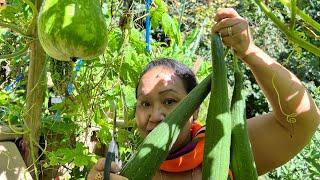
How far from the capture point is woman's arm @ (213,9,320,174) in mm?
1386

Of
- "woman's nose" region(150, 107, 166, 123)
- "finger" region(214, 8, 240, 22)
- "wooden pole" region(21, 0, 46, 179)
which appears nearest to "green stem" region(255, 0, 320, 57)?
"finger" region(214, 8, 240, 22)

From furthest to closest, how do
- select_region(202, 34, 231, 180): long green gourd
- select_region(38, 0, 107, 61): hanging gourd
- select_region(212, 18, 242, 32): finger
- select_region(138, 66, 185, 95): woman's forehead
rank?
1. select_region(138, 66, 185, 95): woman's forehead
2. select_region(212, 18, 242, 32): finger
3. select_region(38, 0, 107, 61): hanging gourd
4. select_region(202, 34, 231, 180): long green gourd

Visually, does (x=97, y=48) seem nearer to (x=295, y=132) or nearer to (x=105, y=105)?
(x=295, y=132)

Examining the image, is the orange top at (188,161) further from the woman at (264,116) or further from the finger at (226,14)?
the finger at (226,14)

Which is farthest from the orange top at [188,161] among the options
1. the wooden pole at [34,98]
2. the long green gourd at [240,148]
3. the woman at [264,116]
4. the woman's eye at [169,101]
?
the wooden pole at [34,98]

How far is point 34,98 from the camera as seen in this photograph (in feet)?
6.07

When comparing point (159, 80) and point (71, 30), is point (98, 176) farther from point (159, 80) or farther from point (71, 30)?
point (159, 80)

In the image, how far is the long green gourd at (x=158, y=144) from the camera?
3.46 ft

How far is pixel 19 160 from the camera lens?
183cm

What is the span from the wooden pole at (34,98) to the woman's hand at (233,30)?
68 centimetres

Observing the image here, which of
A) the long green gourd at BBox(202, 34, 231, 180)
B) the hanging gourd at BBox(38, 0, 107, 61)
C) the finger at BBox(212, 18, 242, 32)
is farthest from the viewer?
the finger at BBox(212, 18, 242, 32)

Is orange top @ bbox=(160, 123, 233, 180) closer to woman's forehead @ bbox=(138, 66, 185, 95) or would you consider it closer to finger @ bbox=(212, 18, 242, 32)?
woman's forehead @ bbox=(138, 66, 185, 95)

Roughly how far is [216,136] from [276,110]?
1.74 ft

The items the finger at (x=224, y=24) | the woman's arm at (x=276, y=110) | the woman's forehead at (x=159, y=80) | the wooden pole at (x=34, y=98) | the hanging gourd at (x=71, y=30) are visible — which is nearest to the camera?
the hanging gourd at (x=71, y=30)
